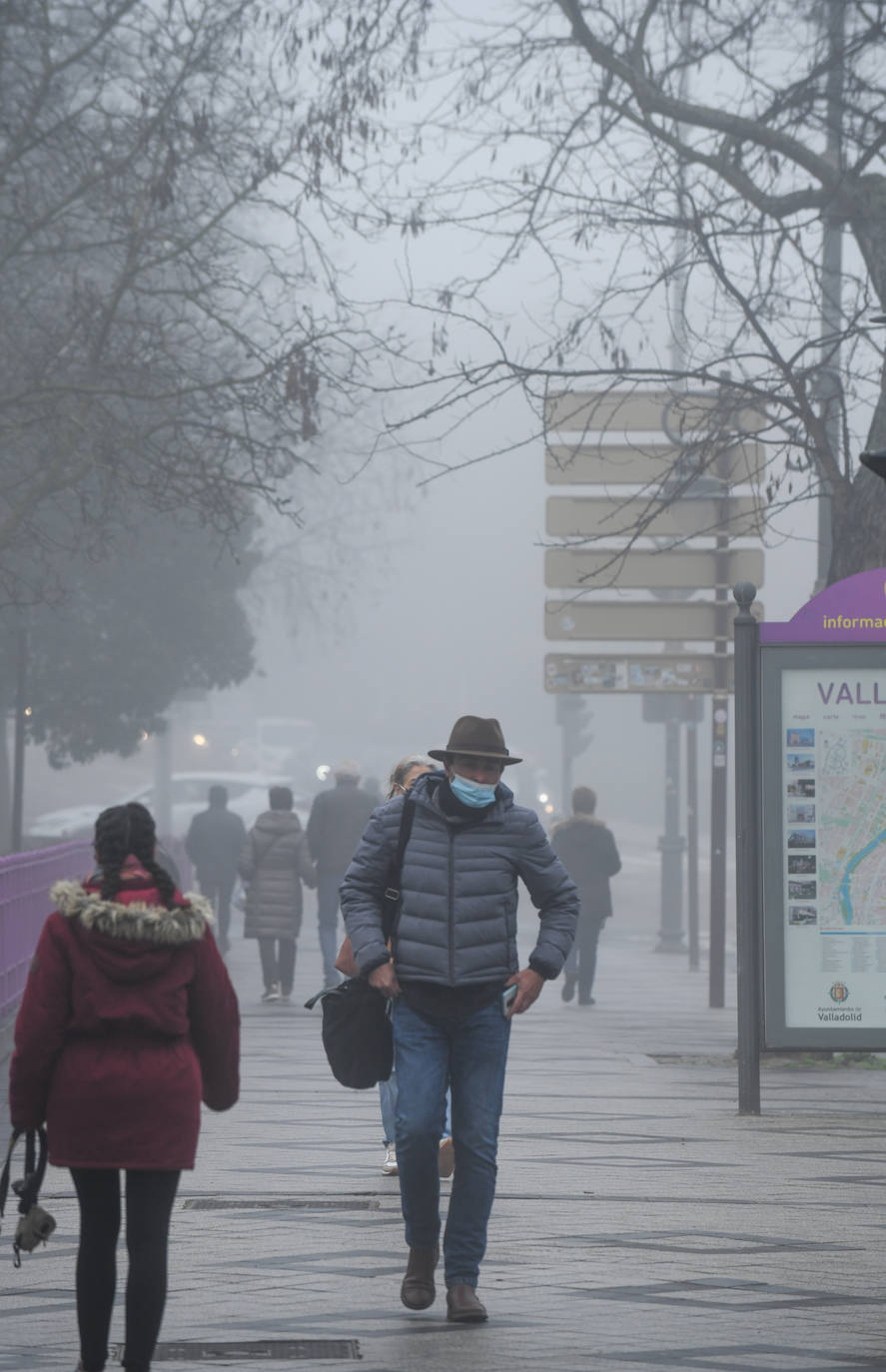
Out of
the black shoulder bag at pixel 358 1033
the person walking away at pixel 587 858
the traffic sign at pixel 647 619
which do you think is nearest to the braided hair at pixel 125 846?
the black shoulder bag at pixel 358 1033

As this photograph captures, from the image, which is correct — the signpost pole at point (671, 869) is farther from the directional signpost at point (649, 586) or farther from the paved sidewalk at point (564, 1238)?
the paved sidewalk at point (564, 1238)

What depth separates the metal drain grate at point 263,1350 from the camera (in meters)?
5.62

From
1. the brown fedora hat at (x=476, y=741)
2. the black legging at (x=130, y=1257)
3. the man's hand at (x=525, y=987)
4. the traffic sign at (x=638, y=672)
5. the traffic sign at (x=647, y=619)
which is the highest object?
the traffic sign at (x=647, y=619)

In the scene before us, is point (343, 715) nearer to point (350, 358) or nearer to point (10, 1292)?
point (350, 358)

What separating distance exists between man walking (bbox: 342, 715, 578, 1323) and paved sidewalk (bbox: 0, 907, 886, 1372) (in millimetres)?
Answer: 410

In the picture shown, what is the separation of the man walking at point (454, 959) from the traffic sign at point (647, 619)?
13111 millimetres

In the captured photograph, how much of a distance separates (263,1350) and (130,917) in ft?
4.49

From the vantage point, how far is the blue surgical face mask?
646 centimetres

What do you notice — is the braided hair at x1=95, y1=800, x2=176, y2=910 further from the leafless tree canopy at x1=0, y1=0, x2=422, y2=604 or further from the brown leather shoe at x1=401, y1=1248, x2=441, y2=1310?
the leafless tree canopy at x1=0, y1=0, x2=422, y2=604

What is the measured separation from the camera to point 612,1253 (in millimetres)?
7105

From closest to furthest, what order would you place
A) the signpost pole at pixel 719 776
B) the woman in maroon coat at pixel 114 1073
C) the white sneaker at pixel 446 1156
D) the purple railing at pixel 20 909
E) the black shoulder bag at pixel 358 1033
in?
the woman in maroon coat at pixel 114 1073 < the black shoulder bag at pixel 358 1033 < the white sneaker at pixel 446 1156 < the purple railing at pixel 20 909 < the signpost pole at pixel 719 776

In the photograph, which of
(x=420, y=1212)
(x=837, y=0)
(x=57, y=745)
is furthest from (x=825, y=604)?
(x=57, y=745)

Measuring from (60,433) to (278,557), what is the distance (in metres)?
31.4

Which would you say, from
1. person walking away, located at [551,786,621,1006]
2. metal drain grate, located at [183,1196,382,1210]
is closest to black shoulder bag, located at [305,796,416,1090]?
metal drain grate, located at [183,1196,382,1210]
